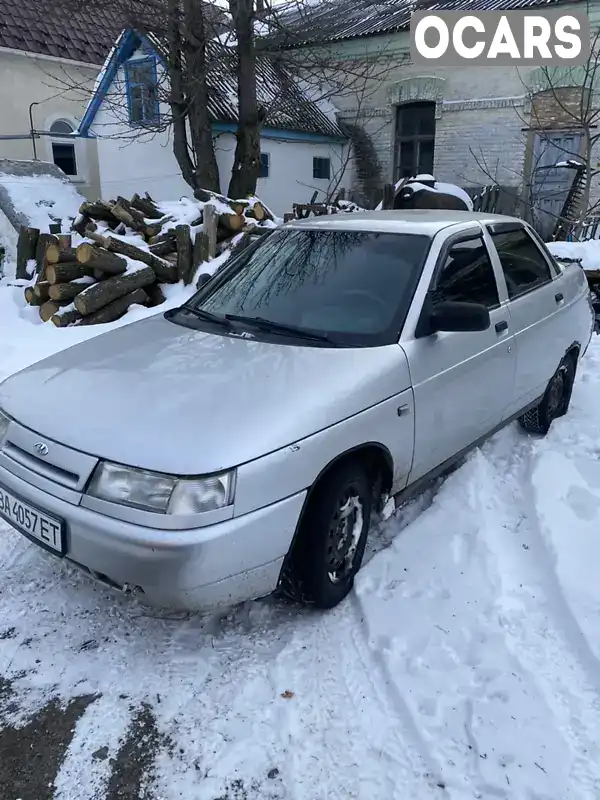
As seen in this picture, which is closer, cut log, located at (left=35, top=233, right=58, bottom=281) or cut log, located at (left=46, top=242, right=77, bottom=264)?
cut log, located at (left=46, top=242, right=77, bottom=264)

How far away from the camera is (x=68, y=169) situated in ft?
58.9

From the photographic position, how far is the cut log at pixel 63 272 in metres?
7.73

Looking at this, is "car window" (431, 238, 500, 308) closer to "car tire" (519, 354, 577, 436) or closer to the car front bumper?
"car tire" (519, 354, 577, 436)

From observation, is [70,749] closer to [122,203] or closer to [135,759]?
[135,759]

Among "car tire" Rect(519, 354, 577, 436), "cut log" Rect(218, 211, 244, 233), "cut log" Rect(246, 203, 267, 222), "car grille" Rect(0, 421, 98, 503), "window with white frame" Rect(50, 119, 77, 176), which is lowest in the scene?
"car tire" Rect(519, 354, 577, 436)

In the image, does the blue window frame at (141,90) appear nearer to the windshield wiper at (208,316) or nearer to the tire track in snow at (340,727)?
the windshield wiper at (208,316)

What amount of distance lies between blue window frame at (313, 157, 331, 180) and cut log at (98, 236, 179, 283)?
1014cm

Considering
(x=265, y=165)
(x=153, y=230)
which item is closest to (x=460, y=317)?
(x=153, y=230)

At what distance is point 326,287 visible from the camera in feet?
11.2

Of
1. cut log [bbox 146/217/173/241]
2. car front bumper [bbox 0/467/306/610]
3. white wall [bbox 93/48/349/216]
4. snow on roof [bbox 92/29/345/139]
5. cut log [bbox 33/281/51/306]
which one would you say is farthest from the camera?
white wall [bbox 93/48/349/216]

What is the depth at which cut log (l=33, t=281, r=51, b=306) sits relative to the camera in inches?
313

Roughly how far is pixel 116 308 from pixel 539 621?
20.6 ft

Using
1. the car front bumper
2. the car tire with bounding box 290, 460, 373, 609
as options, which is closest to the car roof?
the car tire with bounding box 290, 460, 373, 609

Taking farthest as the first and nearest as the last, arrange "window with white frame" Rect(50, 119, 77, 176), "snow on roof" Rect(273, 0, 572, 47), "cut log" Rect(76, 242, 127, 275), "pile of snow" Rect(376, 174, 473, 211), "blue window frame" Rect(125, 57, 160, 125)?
"window with white frame" Rect(50, 119, 77, 176), "blue window frame" Rect(125, 57, 160, 125), "snow on roof" Rect(273, 0, 572, 47), "pile of snow" Rect(376, 174, 473, 211), "cut log" Rect(76, 242, 127, 275)
